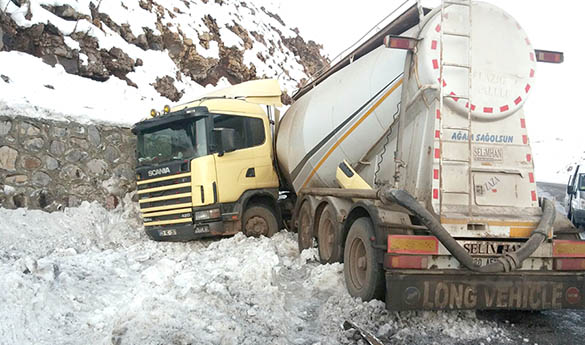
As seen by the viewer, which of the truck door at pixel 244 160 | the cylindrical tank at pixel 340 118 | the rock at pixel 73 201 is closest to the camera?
the cylindrical tank at pixel 340 118

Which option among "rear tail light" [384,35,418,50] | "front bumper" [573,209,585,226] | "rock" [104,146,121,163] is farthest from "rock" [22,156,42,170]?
"front bumper" [573,209,585,226]

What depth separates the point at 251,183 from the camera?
30.1 feet

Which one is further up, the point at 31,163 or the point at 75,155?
the point at 75,155

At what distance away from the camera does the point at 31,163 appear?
9258mm

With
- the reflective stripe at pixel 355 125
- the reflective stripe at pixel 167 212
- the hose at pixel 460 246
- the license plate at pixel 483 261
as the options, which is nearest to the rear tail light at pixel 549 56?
the reflective stripe at pixel 355 125

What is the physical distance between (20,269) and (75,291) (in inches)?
33.0

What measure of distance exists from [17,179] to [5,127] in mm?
1030

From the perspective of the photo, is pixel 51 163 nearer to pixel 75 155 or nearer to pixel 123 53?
pixel 75 155

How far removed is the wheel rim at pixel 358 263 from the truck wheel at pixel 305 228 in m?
2.16

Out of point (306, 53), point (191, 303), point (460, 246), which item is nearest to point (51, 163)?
point (191, 303)

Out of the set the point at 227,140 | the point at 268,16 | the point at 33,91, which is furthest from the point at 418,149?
the point at 268,16

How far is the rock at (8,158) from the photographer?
890 centimetres

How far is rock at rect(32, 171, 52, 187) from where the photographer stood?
9258 mm

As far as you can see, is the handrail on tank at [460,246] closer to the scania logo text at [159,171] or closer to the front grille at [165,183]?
the front grille at [165,183]
